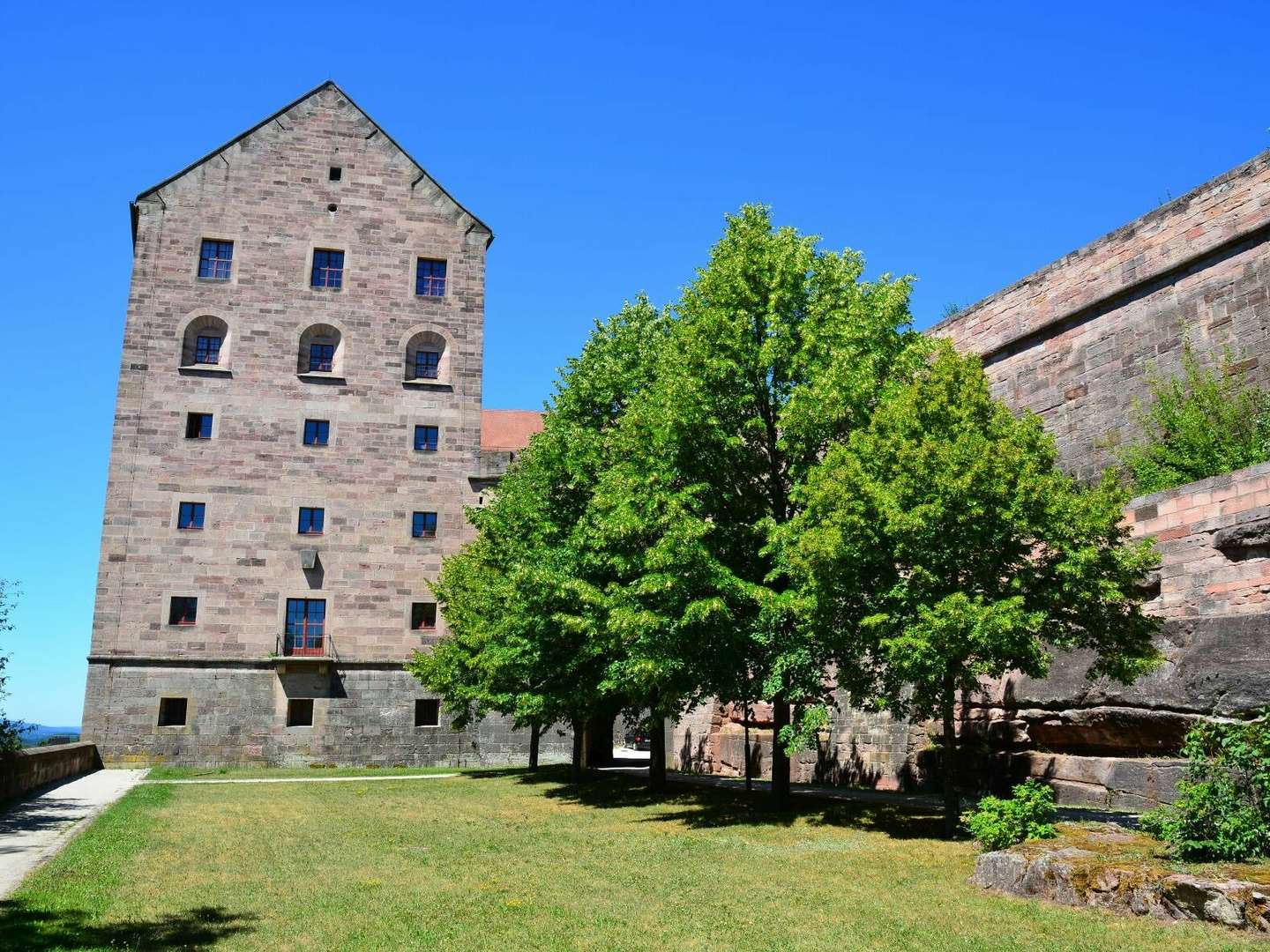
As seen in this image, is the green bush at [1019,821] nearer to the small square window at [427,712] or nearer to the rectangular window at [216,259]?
the small square window at [427,712]

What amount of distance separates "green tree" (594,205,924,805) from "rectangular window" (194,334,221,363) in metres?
24.2

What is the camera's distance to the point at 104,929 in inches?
351

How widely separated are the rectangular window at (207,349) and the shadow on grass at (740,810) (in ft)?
73.6

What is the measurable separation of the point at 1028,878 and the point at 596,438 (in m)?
13.6

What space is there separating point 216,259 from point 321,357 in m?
5.22

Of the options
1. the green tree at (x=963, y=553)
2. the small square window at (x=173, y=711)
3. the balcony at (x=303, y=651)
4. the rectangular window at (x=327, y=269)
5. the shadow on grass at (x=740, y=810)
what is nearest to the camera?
the green tree at (x=963, y=553)

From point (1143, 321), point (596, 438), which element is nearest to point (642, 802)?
point (596, 438)

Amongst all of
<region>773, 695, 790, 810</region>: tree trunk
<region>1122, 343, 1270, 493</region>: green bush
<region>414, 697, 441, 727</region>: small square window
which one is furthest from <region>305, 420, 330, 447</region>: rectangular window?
<region>1122, 343, 1270, 493</region>: green bush

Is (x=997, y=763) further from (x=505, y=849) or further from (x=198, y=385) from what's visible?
(x=198, y=385)

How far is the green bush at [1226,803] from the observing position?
9992 millimetres

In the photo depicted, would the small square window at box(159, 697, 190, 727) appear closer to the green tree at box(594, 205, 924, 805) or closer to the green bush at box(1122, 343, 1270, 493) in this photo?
the green tree at box(594, 205, 924, 805)

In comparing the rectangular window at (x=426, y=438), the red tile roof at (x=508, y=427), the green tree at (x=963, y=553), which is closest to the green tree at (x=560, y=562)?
the green tree at (x=963, y=553)

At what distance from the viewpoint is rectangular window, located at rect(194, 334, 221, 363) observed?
3794cm

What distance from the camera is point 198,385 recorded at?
3744 cm
